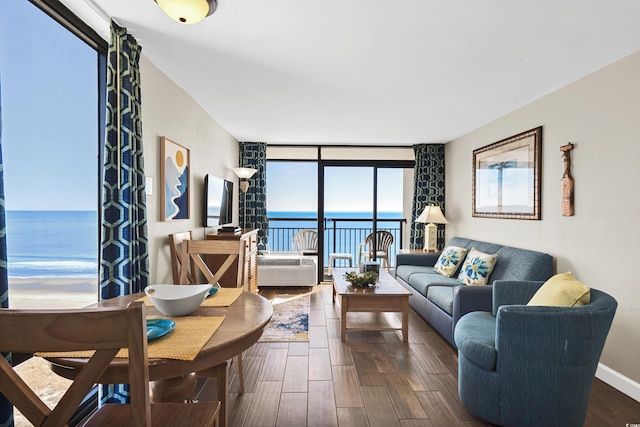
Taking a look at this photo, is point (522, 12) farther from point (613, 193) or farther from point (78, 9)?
point (78, 9)

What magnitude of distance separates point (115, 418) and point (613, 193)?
3.37m

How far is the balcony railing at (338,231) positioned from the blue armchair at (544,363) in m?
4.12

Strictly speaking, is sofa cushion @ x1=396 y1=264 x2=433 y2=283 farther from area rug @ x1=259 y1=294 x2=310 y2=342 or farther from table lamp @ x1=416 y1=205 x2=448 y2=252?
area rug @ x1=259 y1=294 x2=310 y2=342

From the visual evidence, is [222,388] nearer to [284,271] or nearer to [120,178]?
[120,178]

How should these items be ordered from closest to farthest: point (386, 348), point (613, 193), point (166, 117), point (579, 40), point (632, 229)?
point (579, 40) → point (632, 229) → point (613, 193) → point (166, 117) → point (386, 348)

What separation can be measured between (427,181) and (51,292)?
5148 mm

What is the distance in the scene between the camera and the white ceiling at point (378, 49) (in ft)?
6.21

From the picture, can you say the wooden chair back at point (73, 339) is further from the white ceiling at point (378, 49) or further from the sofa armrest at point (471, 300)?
the sofa armrest at point (471, 300)

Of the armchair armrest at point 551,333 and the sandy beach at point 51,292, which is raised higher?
the sandy beach at point 51,292

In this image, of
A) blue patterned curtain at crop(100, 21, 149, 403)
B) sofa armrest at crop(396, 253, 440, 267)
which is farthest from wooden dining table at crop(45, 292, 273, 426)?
sofa armrest at crop(396, 253, 440, 267)

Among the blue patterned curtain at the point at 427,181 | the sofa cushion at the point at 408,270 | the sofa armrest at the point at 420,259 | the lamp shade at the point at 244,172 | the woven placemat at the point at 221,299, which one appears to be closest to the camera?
the woven placemat at the point at 221,299

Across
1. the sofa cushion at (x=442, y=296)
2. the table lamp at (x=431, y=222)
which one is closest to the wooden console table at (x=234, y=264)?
the sofa cushion at (x=442, y=296)

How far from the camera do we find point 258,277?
523 centimetres

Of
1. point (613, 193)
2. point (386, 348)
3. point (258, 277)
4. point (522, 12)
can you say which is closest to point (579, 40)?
point (522, 12)
